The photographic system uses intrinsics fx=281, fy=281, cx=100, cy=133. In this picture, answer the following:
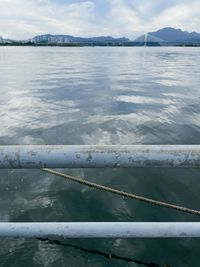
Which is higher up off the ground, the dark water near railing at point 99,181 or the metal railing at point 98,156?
the metal railing at point 98,156

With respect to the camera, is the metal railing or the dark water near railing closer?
the metal railing

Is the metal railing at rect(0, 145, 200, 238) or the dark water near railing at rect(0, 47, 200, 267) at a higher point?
the metal railing at rect(0, 145, 200, 238)

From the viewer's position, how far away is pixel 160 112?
50.1ft

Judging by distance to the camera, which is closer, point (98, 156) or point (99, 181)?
point (98, 156)

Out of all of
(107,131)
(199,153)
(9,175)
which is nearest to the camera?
(199,153)

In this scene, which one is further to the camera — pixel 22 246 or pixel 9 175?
pixel 9 175

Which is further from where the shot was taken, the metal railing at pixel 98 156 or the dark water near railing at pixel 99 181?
the dark water near railing at pixel 99 181

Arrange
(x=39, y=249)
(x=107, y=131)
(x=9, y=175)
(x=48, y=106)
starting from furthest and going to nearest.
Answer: (x=48, y=106)
(x=107, y=131)
(x=9, y=175)
(x=39, y=249)

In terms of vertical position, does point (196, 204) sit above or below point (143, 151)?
below

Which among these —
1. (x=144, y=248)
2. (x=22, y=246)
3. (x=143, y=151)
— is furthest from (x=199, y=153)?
(x=22, y=246)

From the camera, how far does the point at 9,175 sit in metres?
7.64

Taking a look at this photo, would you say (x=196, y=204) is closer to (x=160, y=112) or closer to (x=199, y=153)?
(x=199, y=153)

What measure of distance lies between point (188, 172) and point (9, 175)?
16.4 ft

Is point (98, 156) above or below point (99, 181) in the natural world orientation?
above
